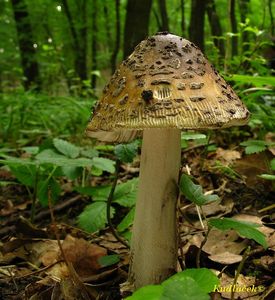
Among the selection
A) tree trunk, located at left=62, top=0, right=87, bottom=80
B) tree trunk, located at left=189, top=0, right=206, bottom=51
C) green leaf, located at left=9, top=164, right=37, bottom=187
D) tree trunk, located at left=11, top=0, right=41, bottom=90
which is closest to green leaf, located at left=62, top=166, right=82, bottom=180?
green leaf, located at left=9, top=164, right=37, bottom=187

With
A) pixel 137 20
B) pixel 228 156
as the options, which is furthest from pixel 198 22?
pixel 228 156

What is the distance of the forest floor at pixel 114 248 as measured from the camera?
1836 mm

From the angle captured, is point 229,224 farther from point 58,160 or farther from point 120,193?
point 58,160

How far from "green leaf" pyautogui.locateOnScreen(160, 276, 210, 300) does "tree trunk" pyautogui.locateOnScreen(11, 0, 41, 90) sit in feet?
31.1

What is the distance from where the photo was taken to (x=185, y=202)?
9.41 feet

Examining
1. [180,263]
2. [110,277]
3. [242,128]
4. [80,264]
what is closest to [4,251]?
[80,264]

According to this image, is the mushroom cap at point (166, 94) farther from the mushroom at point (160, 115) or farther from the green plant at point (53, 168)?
the green plant at point (53, 168)

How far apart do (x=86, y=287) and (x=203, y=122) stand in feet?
3.24

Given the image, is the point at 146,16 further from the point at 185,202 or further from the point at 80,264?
the point at 80,264

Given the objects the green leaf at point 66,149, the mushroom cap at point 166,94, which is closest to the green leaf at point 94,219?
the green leaf at point 66,149

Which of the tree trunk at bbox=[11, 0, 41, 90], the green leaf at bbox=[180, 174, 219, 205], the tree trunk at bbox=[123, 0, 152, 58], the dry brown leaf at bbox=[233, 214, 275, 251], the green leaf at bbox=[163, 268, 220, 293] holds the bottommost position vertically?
the dry brown leaf at bbox=[233, 214, 275, 251]

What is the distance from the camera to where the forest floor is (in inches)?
72.3

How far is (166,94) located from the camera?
1.56 meters

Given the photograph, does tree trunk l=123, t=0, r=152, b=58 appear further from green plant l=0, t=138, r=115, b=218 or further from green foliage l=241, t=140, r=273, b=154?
green foliage l=241, t=140, r=273, b=154
